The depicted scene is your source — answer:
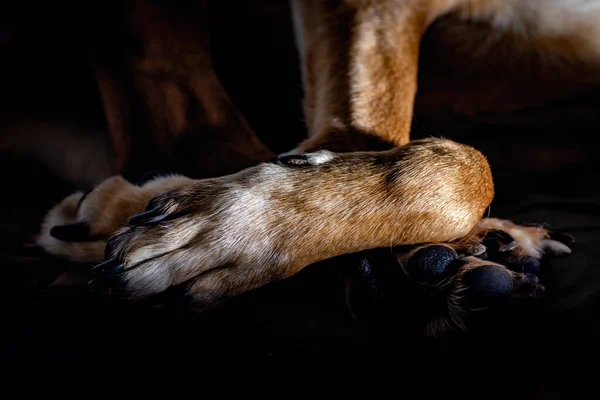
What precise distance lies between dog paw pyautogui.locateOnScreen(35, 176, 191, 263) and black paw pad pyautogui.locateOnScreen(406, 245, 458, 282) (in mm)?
444

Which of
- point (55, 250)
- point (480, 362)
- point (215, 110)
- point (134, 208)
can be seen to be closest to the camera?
point (480, 362)

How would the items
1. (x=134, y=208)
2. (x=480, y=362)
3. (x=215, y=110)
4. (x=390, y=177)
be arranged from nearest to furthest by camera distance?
(x=480, y=362), (x=390, y=177), (x=134, y=208), (x=215, y=110)

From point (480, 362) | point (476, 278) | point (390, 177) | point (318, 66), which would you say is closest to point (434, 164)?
point (390, 177)

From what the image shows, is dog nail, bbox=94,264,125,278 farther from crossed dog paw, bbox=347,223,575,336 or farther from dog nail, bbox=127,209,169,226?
crossed dog paw, bbox=347,223,575,336

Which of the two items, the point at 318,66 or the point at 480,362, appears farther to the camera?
the point at 318,66

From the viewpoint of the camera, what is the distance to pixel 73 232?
1.11 meters

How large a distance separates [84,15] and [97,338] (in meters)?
0.96

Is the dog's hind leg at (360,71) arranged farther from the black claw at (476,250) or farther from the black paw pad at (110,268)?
the black paw pad at (110,268)

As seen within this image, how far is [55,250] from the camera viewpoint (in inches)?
46.2

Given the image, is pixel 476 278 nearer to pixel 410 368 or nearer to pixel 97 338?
pixel 410 368

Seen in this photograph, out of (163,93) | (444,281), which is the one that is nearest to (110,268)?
(444,281)

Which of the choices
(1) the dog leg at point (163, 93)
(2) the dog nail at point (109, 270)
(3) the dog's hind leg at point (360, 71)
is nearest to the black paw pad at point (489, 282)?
(3) the dog's hind leg at point (360, 71)

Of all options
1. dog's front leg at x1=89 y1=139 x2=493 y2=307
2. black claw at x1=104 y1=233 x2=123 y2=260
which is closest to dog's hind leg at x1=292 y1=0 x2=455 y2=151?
dog's front leg at x1=89 y1=139 x2=493 y2=307

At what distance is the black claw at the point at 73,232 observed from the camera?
3.62 ft
